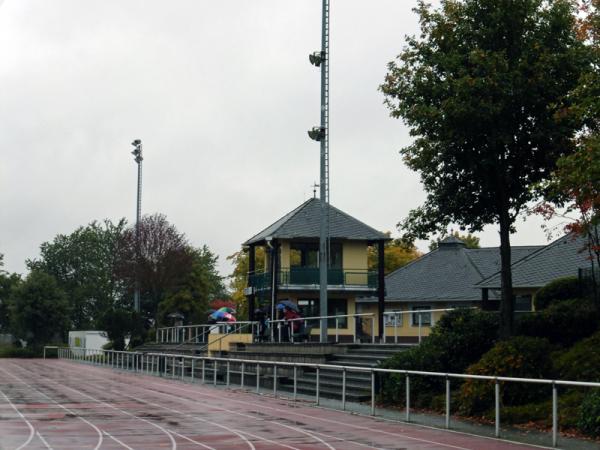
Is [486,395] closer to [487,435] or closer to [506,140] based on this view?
[487,435]

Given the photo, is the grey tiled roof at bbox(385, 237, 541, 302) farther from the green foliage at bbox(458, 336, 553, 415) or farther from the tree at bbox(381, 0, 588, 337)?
the green foliage at bbox(458, 336, 553, 415)

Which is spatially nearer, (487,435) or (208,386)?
(487,435)

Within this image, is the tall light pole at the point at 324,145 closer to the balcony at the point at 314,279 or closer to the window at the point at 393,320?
the window at the point at 393,320

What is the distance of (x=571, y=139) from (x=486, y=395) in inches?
298

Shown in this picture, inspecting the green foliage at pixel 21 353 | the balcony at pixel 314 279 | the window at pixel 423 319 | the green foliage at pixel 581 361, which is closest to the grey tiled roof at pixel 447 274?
the balcony at pixel 314 279

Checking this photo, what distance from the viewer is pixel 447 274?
2231 inches

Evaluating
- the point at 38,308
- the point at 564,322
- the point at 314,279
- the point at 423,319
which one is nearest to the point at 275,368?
the point at 423,319

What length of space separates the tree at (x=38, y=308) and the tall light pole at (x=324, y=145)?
196 ft

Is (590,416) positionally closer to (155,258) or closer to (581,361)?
(581,361)

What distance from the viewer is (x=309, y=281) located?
160 feet

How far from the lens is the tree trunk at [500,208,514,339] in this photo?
22.8 meters

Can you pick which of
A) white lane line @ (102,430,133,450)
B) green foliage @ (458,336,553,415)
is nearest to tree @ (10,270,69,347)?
green foliage @ (458,336,553,415)

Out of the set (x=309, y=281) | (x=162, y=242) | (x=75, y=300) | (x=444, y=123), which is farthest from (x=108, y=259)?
→ (x=444, y=123)

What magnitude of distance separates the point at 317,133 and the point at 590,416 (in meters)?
16.1
